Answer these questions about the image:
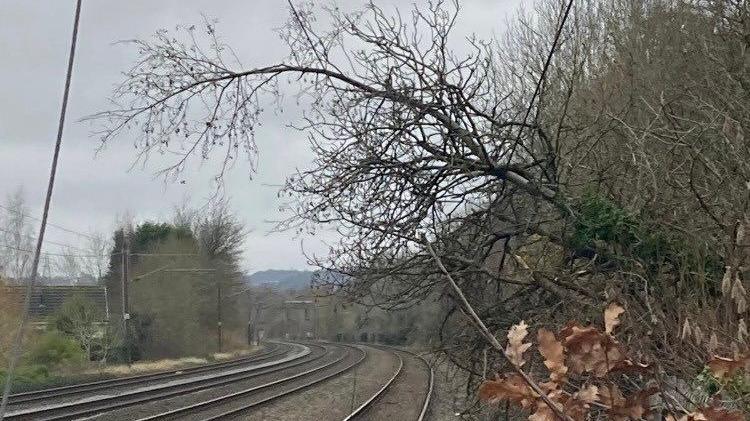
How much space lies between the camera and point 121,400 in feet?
71.2

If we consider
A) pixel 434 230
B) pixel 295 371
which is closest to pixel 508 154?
pixel 434 230

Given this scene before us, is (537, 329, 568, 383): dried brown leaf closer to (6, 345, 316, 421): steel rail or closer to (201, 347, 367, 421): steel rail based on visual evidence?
(201, 347, 367, 421): steel rail

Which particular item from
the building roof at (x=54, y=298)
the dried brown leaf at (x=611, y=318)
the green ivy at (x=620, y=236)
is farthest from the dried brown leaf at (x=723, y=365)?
the building roof at (x=54, y=298)

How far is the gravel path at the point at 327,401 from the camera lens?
1839 cm

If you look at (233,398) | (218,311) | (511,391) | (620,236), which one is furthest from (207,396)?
(218,311)

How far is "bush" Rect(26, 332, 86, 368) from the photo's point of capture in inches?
1431

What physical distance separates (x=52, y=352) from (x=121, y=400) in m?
16.8

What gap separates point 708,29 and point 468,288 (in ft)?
24.4

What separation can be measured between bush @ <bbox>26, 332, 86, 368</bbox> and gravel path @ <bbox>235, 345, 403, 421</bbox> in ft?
47.9

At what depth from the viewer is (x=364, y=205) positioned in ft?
31.0

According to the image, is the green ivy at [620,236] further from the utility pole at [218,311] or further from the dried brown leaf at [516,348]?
the utility pole at [218,311]

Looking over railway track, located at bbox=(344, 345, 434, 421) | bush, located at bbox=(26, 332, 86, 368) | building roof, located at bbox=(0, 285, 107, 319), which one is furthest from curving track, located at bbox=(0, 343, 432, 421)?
building roof, located at bbox=(0, 285, 107, 319)

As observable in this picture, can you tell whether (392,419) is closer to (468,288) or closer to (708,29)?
(468,288)

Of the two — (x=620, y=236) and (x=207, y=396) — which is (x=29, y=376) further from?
(x=620, y=236)
